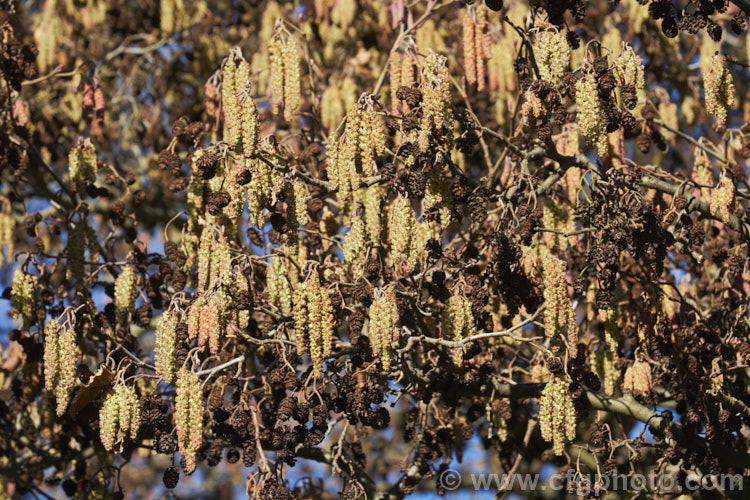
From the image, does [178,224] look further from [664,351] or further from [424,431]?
[664,351]

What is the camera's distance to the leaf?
426 centimetres

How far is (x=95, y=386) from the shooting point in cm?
435

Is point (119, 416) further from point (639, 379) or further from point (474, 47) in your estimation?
point (474, 47)

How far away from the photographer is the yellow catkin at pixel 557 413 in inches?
159

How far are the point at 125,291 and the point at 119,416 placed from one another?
1.00 meters

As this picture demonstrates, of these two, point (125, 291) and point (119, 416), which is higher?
point (125, 291)

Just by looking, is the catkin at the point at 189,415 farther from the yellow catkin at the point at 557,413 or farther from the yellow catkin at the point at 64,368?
the yellow catkin at the point at 557,413

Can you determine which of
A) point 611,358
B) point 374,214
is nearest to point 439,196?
point 374,214

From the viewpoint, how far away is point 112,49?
9430 millimetres

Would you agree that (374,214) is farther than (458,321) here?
Yes

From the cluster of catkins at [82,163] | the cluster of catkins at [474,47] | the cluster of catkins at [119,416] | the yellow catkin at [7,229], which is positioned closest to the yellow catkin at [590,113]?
the cluster of catkins at [474,47]

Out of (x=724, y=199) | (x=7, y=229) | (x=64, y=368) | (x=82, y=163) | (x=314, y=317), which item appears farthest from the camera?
(x=7, y=229)

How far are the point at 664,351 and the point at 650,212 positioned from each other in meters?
0.92

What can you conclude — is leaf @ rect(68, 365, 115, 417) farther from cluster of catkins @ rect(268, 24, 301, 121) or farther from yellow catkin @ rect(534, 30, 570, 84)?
yellow catkin @ rect(534, 30, 570, 84)
